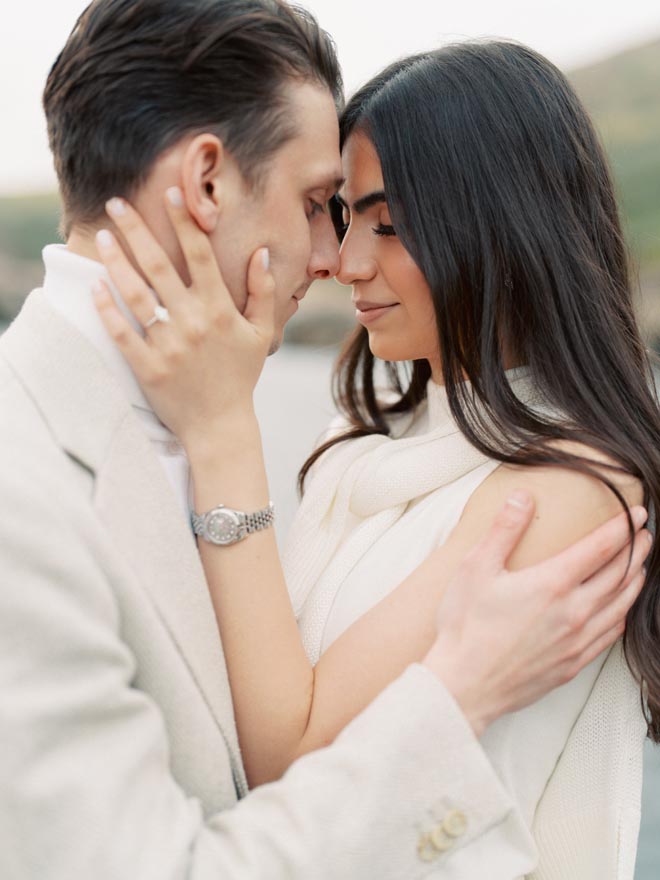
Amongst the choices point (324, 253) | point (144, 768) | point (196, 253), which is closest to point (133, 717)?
point (144, 768)

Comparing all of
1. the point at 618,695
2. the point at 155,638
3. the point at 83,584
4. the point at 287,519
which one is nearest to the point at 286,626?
the point at 155,638

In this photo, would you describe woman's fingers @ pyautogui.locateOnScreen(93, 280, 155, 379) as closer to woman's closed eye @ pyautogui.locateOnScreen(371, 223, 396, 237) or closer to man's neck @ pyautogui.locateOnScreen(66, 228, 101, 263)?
man's neck @ pyautogui.locateOnScreen(66, 228, 101, 263)

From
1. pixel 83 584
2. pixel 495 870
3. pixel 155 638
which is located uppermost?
pixel 83 584

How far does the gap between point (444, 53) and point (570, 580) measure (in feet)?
3.08

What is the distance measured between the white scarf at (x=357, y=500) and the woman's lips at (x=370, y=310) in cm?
19

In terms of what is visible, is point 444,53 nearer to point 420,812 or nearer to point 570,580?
point 570,580

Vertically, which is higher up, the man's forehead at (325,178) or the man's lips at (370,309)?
the man's forehead at (325,178)

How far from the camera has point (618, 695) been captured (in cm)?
159

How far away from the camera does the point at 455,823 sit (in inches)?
47.8

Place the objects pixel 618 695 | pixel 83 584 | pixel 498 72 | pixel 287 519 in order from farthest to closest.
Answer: pixel 287 519, pixel 498 72, pixel 618 695, pixel 83 584

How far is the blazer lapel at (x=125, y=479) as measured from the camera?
3.94ft

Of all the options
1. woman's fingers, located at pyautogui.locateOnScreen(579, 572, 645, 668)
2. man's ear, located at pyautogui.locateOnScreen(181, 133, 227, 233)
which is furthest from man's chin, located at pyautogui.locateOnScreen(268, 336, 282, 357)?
Result: woman's fingers, located at pyautogui.locateOnScreen(579, 572, 645, 668)

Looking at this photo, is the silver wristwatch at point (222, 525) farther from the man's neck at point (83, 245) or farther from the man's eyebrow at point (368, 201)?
the man's eyebrow at point (368, 201)

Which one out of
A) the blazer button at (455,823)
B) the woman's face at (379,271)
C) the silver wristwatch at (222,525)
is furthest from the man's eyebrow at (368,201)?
the blazer button at (455,823)
